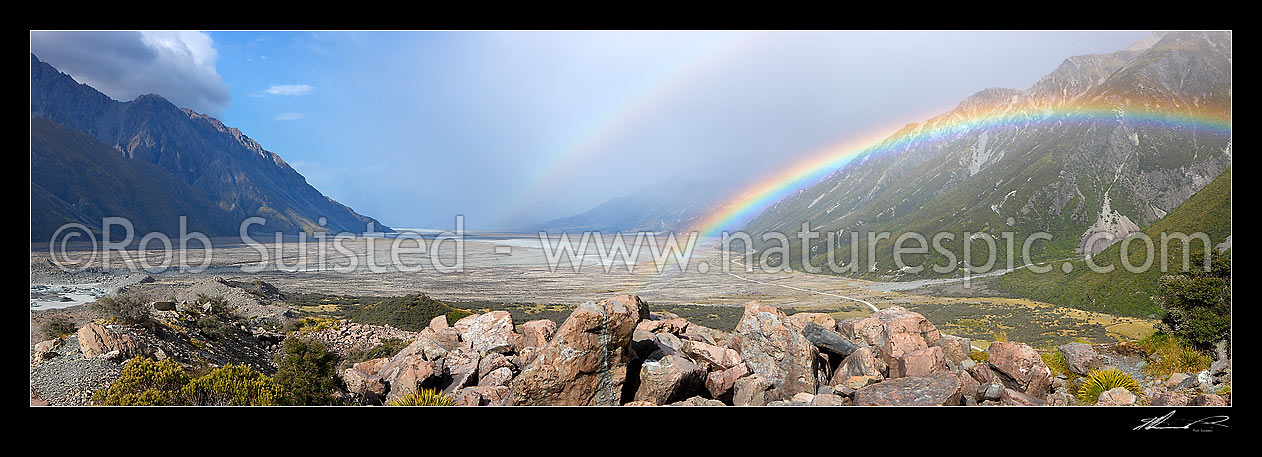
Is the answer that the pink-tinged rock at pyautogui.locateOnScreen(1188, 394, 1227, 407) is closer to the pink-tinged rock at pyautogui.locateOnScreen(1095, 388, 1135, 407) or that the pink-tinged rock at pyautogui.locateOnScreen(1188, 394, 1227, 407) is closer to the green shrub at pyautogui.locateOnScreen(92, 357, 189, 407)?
the pink-tinged rock at pyautogui.locateOnScreen(1095, 388, 1135, 407)

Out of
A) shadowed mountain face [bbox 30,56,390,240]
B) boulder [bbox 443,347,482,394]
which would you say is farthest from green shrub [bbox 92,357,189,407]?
shadowed mountain face [bbox 30,56,390,240]

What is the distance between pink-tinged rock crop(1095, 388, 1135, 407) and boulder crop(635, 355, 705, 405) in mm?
6940

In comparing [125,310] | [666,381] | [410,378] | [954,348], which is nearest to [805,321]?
[954,348]

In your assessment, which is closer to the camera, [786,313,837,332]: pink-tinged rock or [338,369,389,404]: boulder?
[338,369,389,404]: boulder

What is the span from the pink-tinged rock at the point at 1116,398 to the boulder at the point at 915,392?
8.97 feet

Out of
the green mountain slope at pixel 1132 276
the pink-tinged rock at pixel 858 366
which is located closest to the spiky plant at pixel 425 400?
the pink-tinged rock at pixel 858 366

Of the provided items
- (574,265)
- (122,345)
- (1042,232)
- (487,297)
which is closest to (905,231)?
(1042,232)

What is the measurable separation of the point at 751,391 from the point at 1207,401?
685cm

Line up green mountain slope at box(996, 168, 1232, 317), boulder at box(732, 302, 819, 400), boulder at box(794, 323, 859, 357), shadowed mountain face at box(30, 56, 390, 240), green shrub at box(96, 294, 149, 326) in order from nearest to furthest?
boulder at box(732, 302, 819, 400)
boulder at box(794, 323, 859, 357)
green shrub at box(96, 294, 149, 326)
green mountain slope at box(996, 168, 1232, 317)
shadowed mountain face at box(30, 56, 390, 240)

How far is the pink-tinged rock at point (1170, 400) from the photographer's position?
8328mm

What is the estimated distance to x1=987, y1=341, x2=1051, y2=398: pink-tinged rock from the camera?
10008 millimetres

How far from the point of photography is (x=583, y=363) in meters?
8.05

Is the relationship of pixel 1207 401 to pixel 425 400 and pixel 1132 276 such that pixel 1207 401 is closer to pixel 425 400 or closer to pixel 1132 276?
pixel 425 400
